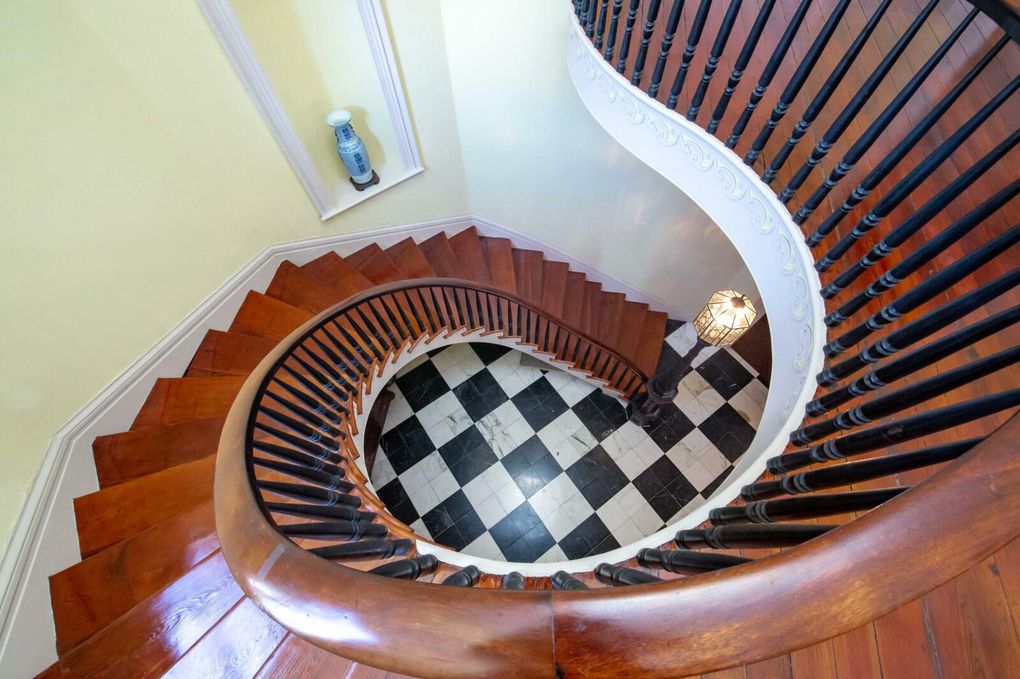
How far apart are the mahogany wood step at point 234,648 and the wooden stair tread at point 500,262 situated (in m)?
2.85

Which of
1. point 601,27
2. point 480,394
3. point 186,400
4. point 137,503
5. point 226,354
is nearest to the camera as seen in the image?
point 137,503

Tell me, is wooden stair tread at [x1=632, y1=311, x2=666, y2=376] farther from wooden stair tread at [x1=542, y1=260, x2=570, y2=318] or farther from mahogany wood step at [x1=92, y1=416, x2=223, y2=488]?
mahogany wood step at [x1=92, y1=416, x2=223, y2=488]

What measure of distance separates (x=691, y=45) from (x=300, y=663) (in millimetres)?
2250

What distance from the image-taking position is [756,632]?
49 centimetres

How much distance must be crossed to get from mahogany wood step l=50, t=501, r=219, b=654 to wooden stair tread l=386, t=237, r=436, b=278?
2.22 meters

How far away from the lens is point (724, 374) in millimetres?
4020

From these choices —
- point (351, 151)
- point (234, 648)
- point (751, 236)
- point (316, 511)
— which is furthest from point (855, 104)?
point (351, 151)

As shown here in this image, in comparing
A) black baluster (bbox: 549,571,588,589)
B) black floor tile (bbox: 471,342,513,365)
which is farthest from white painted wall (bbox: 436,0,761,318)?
black baluster (bbox: 549,571,588,589)

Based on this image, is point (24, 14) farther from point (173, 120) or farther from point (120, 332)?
point (120, 332)

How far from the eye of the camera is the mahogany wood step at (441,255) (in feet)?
12.6

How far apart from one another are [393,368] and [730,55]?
2498mm

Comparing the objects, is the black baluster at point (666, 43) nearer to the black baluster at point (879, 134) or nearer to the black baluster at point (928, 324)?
the black baluster at point (879, 134)

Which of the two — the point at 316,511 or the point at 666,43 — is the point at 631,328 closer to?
the point at 666,43

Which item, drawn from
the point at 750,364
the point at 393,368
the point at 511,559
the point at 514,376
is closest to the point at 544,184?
the point at 514,376
